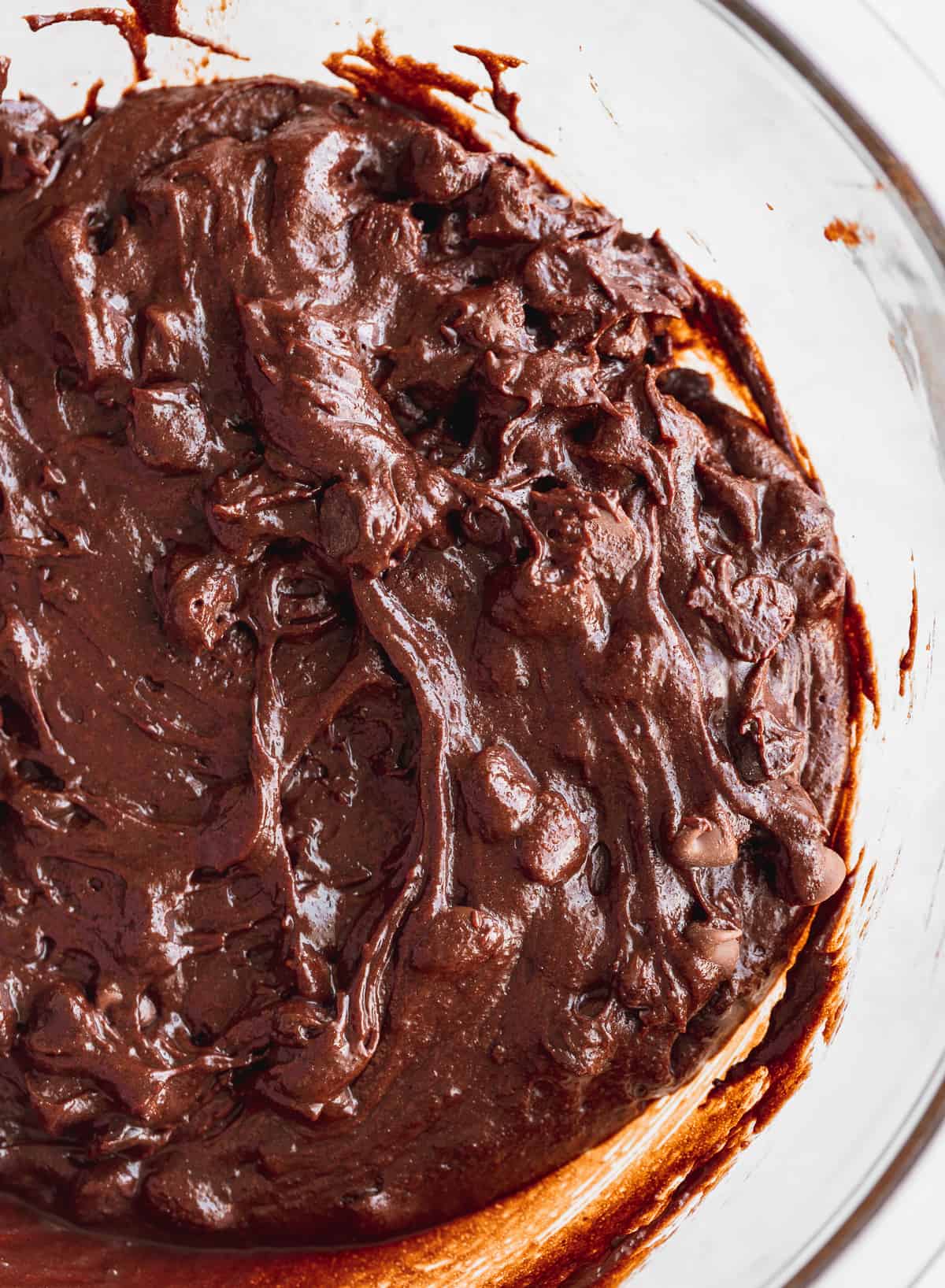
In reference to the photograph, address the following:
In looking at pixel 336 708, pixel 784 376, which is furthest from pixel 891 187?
pixel 336 708

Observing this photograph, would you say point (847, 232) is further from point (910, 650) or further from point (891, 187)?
point (910, 650)

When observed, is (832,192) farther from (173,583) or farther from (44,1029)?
(44,1029)

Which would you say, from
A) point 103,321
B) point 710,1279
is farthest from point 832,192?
point 710,1279

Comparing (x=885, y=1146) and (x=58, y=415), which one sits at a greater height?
(x=58, y=415)

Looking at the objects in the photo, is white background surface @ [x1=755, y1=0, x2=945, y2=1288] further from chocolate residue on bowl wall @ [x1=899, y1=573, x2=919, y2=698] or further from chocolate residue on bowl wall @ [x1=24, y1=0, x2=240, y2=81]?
chocolate residue on bowl wall @ [x1=24, y1=0, x2=240, y2=81]

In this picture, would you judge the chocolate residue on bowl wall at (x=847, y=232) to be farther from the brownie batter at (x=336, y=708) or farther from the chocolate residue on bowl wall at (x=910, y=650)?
the chocolate residue on bowl wall at (x=910, y=650)
